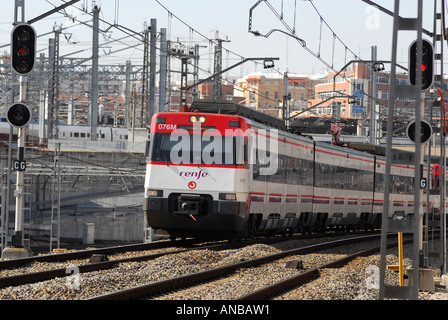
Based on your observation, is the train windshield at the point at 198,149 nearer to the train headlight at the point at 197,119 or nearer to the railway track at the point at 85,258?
the train headlight at the point at 197,119

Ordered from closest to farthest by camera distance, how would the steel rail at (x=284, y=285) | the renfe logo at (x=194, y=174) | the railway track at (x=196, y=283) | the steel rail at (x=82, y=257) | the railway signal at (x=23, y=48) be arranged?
the railway track at (x=196, y=283)
the steel rail at (x=284, y=285)
the steel rail at (x=82, y=257)
the railway signal at (x=23, y=48)
the renfe logo at (x=194, y=174)

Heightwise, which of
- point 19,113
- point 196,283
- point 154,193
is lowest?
point 196,283

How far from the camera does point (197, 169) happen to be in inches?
798

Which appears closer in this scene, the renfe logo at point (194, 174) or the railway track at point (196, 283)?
the railway track at point (196, 283)

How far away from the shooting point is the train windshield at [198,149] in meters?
20.3

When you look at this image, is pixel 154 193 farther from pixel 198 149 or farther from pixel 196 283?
pixel 196 283

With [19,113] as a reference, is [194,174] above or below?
below

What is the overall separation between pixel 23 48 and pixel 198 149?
186 inches

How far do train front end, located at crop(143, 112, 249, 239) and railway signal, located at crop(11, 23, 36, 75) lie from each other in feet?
11.5

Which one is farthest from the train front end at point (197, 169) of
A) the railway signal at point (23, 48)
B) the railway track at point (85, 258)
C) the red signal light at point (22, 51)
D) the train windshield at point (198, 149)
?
the red signal light at point (22, 51)

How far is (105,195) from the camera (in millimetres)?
59500

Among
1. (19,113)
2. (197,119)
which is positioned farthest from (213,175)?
(19,113)

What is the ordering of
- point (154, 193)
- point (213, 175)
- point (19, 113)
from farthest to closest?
point (154, 193) → point (213, 175) → point (19, 113)

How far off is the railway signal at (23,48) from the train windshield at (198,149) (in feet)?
11.9
